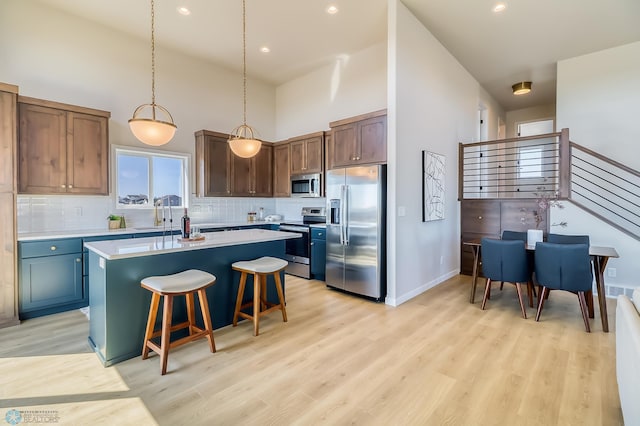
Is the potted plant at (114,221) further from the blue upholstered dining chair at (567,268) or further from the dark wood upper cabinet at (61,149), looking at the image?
the blue upholstered dining chair at (567,268)

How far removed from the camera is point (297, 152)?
570 cm

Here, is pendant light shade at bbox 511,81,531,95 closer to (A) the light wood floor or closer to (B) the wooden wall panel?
(A) the light wood floor

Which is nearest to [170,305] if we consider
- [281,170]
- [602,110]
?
[281,170]

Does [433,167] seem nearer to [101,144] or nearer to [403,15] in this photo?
[403,15]

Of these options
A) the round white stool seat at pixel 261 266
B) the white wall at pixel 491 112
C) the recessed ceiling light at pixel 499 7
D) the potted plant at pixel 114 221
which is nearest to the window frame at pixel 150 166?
the potted plant at pixel 114 221

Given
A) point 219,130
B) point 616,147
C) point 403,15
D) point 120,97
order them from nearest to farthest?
1. point 403,15
2. point 120,97
3. point 616,147
4. point 219,130

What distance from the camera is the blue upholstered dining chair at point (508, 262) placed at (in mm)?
3398

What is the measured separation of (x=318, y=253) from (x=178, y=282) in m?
2.78

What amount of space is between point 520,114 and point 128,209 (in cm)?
962

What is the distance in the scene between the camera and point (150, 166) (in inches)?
189

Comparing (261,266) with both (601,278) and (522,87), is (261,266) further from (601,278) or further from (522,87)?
(522,87)

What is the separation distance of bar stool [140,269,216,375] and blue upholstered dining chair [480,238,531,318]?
3.13 m

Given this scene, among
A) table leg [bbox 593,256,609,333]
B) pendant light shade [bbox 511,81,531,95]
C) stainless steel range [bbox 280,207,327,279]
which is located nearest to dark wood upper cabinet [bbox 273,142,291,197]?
stainless steel range [bbox 280,207,327,279]

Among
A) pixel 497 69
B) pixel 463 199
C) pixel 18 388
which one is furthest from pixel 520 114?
pixel 18 388
